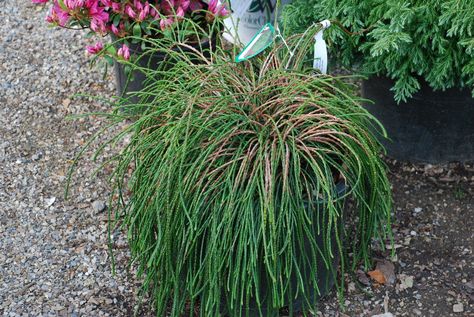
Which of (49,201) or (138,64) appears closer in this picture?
(49,201)

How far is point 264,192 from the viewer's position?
7.25ft

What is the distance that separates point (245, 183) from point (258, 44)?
49cm

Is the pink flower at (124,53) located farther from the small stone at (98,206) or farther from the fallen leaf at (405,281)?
the fallen leaf at (405,281)

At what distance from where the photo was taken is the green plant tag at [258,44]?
2461mm

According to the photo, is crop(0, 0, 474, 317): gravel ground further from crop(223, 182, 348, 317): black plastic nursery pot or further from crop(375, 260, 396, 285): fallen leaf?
crop(223, 182, 348, 317): black plastic nursery pot

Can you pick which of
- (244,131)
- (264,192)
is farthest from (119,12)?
(264,192)

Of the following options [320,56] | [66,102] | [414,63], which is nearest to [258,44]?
[320,56]

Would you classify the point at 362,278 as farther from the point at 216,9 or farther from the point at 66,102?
the point at 66,102

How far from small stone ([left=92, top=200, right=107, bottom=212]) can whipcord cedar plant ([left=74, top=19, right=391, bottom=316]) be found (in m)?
0.68

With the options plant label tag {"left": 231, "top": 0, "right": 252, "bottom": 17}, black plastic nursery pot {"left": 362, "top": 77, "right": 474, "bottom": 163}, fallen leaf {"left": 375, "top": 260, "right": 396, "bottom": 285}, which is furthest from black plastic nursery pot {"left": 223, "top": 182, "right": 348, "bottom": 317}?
plant label tag {"left": 231, "top": 0, "right": 252, "bottom": 17}

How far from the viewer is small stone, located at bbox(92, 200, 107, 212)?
319 centimetres

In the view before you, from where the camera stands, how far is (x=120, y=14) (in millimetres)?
3174

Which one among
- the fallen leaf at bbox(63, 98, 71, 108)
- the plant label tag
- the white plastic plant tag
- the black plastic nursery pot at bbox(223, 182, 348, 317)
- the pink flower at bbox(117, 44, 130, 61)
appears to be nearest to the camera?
the black plastic nursery pot at bbox(223, 182, 348, 317)

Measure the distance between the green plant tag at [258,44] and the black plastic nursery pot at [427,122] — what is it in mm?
791
